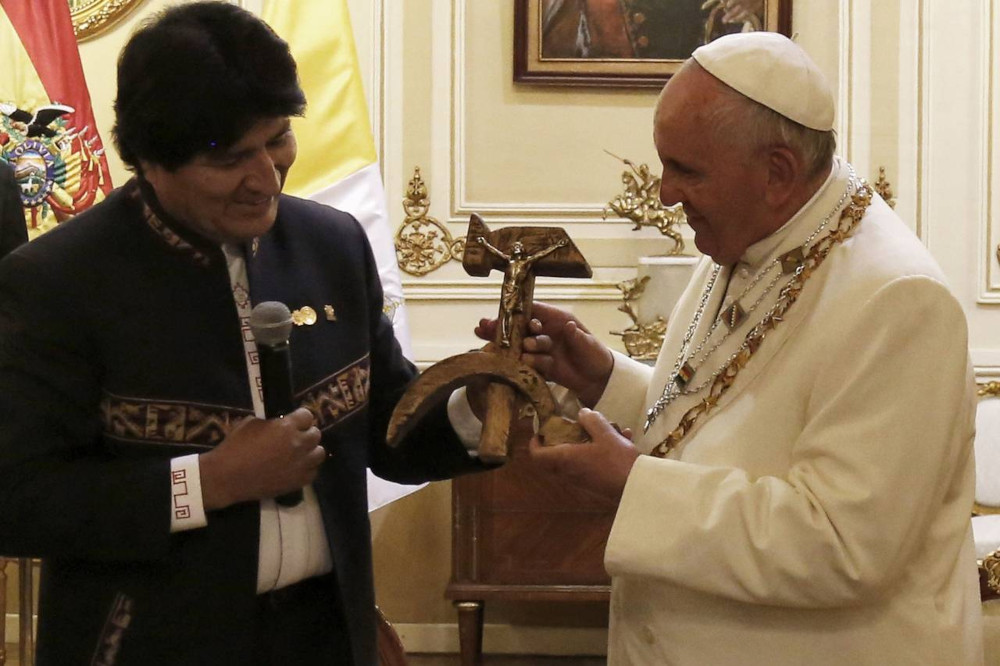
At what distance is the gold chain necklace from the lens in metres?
2.05

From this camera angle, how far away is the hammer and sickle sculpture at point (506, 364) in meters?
1.91

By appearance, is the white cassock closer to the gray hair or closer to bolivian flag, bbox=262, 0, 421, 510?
the gray hair

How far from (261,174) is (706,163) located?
0.71m

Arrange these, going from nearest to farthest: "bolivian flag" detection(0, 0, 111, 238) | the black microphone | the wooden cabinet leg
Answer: the black microphone
"bolivian flag" detection(0, 0, 111, 238)
the wooden cabinet leg

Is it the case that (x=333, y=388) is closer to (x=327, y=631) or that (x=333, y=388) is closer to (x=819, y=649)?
(x=327, y=631)

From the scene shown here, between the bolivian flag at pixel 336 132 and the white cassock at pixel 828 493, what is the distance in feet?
8.39

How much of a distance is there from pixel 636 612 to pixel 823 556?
1.34 ft

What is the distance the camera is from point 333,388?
2008 millimetres

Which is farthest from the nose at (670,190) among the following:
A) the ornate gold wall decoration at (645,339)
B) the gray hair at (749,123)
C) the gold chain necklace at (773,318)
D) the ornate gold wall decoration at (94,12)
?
the ornate gold wall decoration at (94,12)

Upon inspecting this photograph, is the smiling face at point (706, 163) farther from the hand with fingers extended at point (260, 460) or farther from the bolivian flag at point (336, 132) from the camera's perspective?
the bolivian flag at point (336, 132)

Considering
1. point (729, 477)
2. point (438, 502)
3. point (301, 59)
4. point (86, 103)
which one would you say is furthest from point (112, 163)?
point (729, 477)

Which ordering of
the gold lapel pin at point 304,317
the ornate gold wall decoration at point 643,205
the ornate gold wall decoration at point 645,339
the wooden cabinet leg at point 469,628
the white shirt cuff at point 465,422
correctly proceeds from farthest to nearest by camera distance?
the ornate gold wall decoration at point 643,205, the ornate gold wall decoration at point 645,339, the wooden cabinet leg at point 469,628, the white shirt cuff at point 465,422, the gold lapel pin at point 304,317

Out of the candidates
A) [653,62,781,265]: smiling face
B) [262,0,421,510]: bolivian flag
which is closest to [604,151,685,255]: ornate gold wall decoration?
[262,0,421,510]: bolivian flag

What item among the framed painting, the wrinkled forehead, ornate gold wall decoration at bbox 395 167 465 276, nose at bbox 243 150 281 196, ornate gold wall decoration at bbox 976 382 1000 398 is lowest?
ornate gold wall decoration at bbox 976 382 1000 398
